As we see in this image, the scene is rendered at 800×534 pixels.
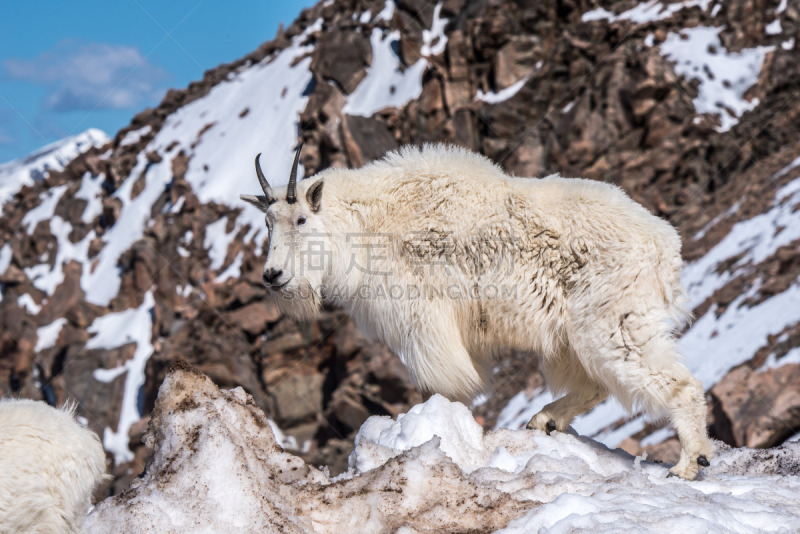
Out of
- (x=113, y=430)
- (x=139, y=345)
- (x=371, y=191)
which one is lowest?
(x=371, y=191)

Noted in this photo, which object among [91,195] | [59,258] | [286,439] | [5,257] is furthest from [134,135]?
[286,439]

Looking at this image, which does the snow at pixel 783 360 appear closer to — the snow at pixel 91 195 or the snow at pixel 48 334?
the snow at pixel 48 334

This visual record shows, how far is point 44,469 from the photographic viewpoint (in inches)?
153

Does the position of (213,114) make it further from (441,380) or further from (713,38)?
(441,380)

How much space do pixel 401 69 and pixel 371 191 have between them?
32346mm

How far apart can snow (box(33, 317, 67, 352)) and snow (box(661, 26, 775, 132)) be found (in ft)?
108

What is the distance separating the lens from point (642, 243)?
4832 millimetres

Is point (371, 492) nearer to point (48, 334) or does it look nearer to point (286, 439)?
point (286, 439)

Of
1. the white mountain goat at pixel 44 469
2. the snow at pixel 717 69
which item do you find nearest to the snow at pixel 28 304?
the snow at pixel 717 69

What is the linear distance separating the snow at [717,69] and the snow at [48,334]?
108ft

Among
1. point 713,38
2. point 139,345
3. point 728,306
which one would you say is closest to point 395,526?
point 728,306

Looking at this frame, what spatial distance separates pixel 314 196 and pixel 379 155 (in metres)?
25.4

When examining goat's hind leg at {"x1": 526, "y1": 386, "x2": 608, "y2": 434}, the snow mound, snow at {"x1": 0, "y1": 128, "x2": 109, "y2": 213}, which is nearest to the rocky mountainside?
goat's hind leg at {"x1": 526, "y1": 386, "x2": 608, "y2": 434}

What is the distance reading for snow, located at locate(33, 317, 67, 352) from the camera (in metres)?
38.5
